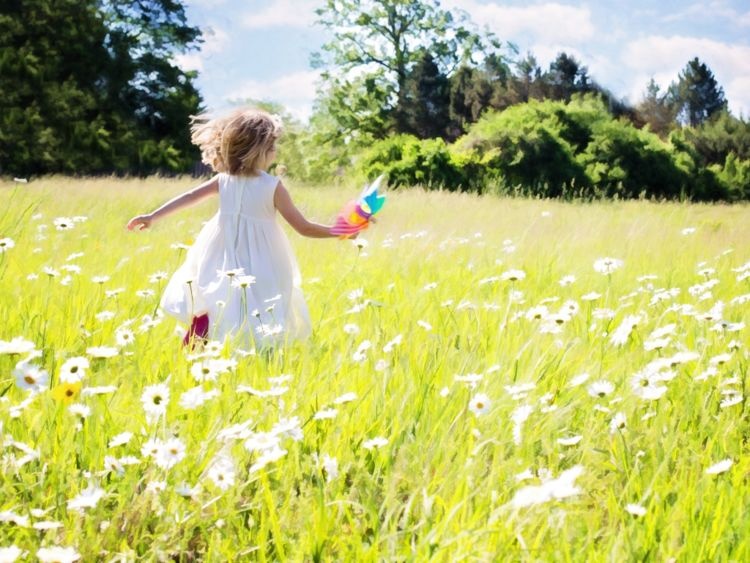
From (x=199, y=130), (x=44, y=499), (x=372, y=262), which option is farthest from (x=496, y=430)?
(x=372, y=262)

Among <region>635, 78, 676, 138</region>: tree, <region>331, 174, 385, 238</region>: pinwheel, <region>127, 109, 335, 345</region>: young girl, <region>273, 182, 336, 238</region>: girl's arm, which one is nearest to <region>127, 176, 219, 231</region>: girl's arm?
<region>127, 109, 335, 345</region>: young girl

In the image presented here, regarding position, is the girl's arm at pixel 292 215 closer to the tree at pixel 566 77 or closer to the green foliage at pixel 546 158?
the green foliage at pixel 546 158

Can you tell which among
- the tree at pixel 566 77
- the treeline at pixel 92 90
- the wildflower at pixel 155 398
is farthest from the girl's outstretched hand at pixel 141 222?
the tree at pixel 566 77

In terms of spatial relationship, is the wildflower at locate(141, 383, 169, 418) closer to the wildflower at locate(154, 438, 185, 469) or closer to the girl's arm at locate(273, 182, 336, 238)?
the wildflower at locate(154, 438, 185, 469)

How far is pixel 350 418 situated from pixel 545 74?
125 ft

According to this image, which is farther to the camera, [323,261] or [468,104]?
[468,104]

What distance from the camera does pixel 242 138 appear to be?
356 cm

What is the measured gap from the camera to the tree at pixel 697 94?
173ft

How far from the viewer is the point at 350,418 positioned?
2021 millimetres

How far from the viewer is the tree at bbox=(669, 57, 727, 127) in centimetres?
5288

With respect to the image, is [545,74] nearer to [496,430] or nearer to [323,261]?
[323,261]

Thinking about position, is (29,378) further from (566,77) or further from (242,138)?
(566,77)

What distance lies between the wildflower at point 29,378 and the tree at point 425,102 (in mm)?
31395

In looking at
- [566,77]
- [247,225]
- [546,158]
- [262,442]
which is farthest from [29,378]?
[566,77]
